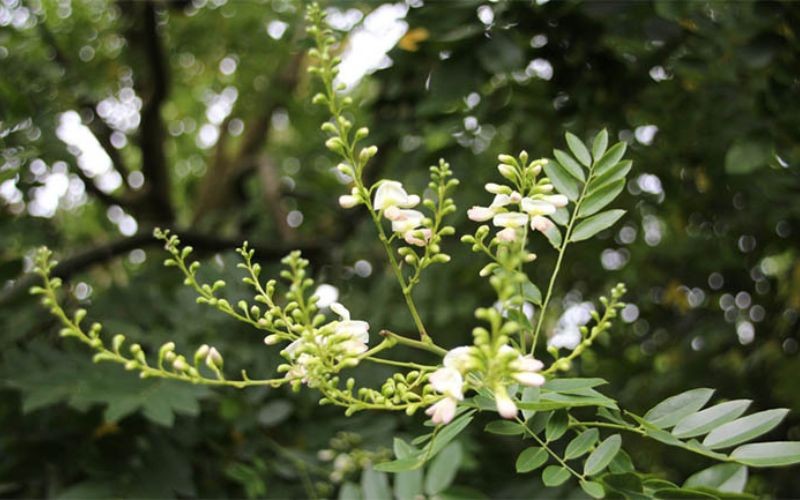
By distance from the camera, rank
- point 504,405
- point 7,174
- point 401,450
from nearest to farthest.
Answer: point 504,405 < point 401,450 < point 7,174

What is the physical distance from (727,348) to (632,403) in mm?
477

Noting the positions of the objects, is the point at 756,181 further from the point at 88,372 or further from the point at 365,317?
the point at 88,372

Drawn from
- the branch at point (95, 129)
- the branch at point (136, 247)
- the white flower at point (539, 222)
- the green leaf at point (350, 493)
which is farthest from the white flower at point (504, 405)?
the branch at point (95, 129)

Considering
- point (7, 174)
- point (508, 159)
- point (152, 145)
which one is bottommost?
point (152, 145)

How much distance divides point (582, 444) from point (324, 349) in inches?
13.1

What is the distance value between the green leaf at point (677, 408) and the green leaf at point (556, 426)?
0.30 ft

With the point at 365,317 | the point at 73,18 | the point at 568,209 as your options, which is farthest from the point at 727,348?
the point at 73,18

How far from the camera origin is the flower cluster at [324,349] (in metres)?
0.84

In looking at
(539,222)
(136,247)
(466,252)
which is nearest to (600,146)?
(539,222)

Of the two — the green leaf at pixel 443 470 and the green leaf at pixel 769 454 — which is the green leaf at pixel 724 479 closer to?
the green leaf at pixel 769 454

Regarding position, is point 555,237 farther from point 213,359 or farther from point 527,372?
point 213,359

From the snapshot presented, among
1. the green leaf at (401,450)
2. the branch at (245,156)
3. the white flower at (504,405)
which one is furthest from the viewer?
the branch at (245,156)

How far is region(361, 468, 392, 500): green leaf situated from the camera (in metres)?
1.53

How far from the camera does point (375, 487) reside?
60.9 inches
